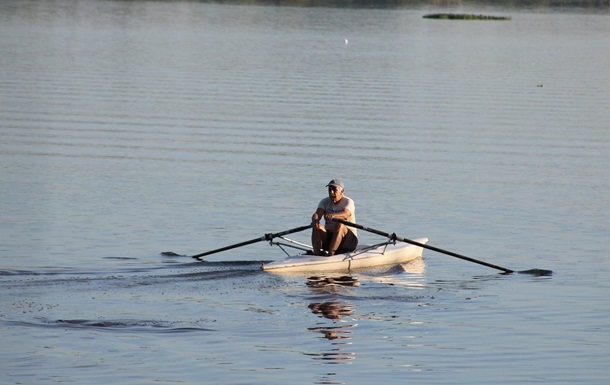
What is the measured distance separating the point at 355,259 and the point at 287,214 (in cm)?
529

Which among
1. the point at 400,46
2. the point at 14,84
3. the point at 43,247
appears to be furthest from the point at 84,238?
the point at 400,46

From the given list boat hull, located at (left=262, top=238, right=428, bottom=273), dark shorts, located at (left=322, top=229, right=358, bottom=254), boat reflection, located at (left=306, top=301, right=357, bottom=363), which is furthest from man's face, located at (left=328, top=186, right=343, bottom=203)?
boat reflection, located at (left=306, top=301, right=357, bottom=363)

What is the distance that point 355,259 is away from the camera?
70.0 ft

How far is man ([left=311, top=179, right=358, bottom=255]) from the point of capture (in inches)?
827

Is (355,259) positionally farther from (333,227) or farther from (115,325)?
(115,325)

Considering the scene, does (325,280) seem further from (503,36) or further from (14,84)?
(503,36)

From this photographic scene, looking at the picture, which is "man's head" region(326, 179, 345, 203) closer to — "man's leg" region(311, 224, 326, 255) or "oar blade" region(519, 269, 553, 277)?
"man's leg" region(311, 224, 326, 255)

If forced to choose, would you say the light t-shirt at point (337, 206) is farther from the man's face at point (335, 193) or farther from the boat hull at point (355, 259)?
the boat hull at point (355, 259)

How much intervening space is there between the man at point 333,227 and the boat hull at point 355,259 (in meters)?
0.21

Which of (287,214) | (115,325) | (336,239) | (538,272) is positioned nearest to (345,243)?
(336,239)

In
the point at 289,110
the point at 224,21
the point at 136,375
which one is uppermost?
the point at 224,21

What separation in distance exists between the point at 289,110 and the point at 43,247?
2218 cm

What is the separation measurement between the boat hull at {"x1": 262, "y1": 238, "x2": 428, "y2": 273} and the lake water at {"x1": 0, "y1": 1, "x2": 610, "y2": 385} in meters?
0.24

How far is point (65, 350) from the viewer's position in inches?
621
